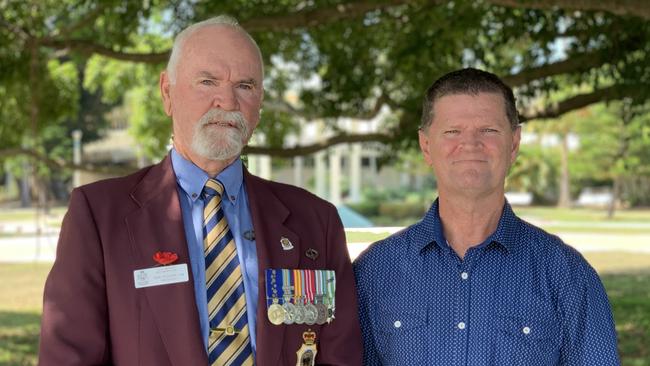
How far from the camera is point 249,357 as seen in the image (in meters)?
2.59

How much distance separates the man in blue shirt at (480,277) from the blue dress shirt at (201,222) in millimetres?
514

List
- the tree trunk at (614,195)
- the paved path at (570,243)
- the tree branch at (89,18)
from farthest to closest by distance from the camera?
the tree trunk at (614,195) < the paved path at (570,243) < the tree branch at (89,18)

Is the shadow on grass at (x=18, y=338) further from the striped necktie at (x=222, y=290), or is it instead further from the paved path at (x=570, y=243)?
the striped necktie at (x=222, y=290)

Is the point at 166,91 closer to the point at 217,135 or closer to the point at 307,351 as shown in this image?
the point at 217,135

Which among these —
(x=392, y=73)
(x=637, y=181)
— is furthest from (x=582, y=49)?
(x=637, y=181)

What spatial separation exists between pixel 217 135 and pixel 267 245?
1.17ft

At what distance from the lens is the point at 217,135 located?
104 inches

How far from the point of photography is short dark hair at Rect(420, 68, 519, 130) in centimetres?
287

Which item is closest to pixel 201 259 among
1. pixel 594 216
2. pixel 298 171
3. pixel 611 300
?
pixel 611 300

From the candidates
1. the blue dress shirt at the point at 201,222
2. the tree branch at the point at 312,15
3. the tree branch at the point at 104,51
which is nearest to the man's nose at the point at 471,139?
the blue dress shirt at the point at 201,222

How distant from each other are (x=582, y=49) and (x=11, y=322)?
9623mm

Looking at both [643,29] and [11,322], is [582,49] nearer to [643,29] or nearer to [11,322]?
[643,29]

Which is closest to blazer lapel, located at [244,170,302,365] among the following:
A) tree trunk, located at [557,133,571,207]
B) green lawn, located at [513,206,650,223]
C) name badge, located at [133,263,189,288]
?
name badge, located at [133,263,189,288]

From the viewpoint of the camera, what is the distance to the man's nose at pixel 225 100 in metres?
2.65
